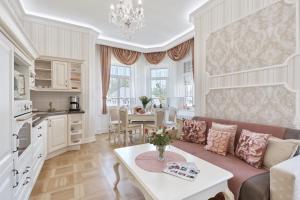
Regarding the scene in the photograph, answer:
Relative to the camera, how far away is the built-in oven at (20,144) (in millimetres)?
1441

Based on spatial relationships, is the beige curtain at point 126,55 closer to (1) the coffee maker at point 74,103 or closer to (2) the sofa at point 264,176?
(1) the coffee maker at point 74,103

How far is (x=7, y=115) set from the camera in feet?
4.27

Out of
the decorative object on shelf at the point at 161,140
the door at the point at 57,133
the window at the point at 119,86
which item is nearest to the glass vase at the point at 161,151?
the decorative object on shelf at the point at 161,140

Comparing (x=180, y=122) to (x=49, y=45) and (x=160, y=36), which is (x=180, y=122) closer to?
(x=160, y=36)

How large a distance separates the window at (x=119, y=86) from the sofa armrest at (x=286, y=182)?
4903mm

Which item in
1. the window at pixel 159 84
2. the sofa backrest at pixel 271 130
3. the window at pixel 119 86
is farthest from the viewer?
the window at pixel 159 84

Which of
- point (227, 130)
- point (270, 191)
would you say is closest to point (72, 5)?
point (227, 130)

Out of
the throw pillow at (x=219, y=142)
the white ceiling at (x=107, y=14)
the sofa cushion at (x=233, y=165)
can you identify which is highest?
the white ceiling at (x=107, y=14)

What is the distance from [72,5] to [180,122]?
315 centimetres

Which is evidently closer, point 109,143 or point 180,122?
point 180,122

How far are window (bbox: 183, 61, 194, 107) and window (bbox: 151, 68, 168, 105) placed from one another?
2.89 feet

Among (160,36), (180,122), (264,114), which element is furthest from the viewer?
(160,36)

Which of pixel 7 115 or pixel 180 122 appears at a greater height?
pixel 7 115

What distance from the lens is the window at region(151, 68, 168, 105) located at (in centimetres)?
592
